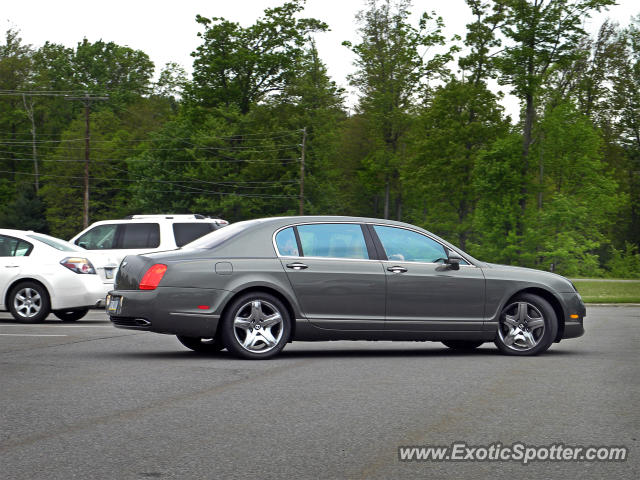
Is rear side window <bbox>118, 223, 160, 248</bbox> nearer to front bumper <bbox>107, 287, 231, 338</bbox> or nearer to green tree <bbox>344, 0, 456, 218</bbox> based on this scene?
front bumper <bbox>107, 287, 231, 338</bbox>

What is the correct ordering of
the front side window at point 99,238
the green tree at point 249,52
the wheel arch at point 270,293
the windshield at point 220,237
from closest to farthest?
the wheel arch at point 270,293
the windshield at point 220,237
the front side window at point 99,238
the green tree at point 249,52

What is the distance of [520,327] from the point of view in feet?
38.6

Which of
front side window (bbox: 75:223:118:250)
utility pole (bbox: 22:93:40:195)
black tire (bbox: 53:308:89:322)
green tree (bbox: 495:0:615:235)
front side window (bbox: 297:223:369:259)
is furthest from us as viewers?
utility pole (bbox: 22:93:40:195)

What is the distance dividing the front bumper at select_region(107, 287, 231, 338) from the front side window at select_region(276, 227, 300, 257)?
2.76 feet

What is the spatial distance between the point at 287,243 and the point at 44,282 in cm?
650

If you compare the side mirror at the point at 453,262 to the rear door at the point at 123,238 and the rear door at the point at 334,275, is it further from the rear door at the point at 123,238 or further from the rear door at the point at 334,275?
the rear door at the point at 123,238

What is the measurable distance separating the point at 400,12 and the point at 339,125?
10114 millimetres

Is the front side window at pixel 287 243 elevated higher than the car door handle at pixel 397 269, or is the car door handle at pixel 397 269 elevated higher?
the front side window at pixel 287 243

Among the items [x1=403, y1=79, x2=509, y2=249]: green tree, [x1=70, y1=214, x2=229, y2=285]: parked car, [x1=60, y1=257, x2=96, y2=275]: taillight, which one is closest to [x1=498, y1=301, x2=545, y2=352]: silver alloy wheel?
[x1=60, y1=257, x2=96, y2=275]: taillight

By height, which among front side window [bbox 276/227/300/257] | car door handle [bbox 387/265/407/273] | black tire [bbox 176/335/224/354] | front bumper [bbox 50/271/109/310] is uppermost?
front side window [bbox 276/227/300/257]

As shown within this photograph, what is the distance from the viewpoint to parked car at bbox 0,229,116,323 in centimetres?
1611

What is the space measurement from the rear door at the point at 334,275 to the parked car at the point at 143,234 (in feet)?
30.2

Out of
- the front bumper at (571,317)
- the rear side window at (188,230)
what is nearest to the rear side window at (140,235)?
the rear side window at (188,230)

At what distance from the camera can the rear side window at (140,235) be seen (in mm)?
20547
